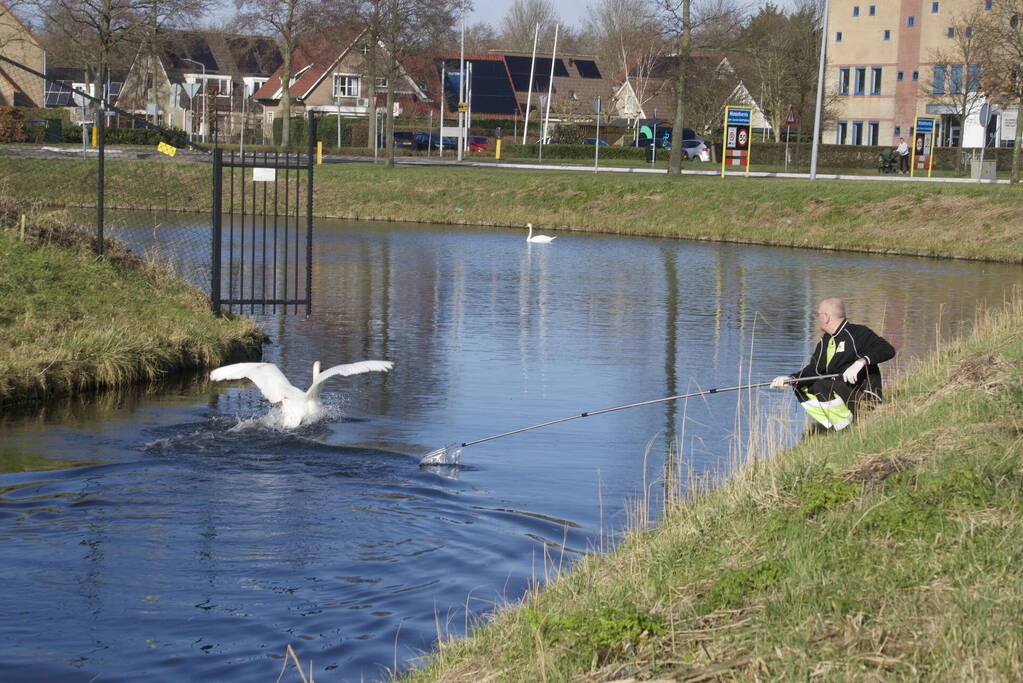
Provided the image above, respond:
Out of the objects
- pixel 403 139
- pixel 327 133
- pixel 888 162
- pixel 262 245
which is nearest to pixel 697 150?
pixel 888 162

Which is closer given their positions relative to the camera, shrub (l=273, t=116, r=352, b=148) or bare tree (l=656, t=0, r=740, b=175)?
bare tree (l=656, t=0, r=740, b=175)

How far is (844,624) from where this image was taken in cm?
498

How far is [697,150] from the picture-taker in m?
65.1

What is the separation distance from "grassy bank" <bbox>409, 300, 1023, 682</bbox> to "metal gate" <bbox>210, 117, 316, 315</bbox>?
7.23 m

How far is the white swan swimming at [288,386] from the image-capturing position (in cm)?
1139

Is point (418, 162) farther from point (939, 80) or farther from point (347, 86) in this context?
point (347, 86)

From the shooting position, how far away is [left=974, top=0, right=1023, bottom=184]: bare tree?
38.1 m

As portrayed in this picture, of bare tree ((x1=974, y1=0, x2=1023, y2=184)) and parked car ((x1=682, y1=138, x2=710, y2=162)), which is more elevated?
bare tree ((x1=974, y1=0, x2=1023, y2=184))

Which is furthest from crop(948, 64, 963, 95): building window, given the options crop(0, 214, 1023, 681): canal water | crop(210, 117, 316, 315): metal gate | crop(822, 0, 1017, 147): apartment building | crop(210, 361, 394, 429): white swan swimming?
crop(210, 361, 394, 429): white swan swimming

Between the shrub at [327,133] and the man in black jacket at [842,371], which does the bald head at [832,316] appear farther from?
the shrub at [327,133]

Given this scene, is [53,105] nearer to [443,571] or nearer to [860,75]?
[860,75]

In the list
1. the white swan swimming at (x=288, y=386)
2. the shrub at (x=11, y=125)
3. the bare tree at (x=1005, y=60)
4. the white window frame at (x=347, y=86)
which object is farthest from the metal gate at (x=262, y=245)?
the white window frame at (x=347, y=86)

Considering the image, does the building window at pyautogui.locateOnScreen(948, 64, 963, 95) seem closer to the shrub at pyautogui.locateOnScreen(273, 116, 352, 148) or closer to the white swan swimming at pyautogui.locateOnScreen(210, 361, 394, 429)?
the shrub at pyautogui.locateOnScreen(273, 116, 352, 148)

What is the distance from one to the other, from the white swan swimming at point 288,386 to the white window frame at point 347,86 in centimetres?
7316
